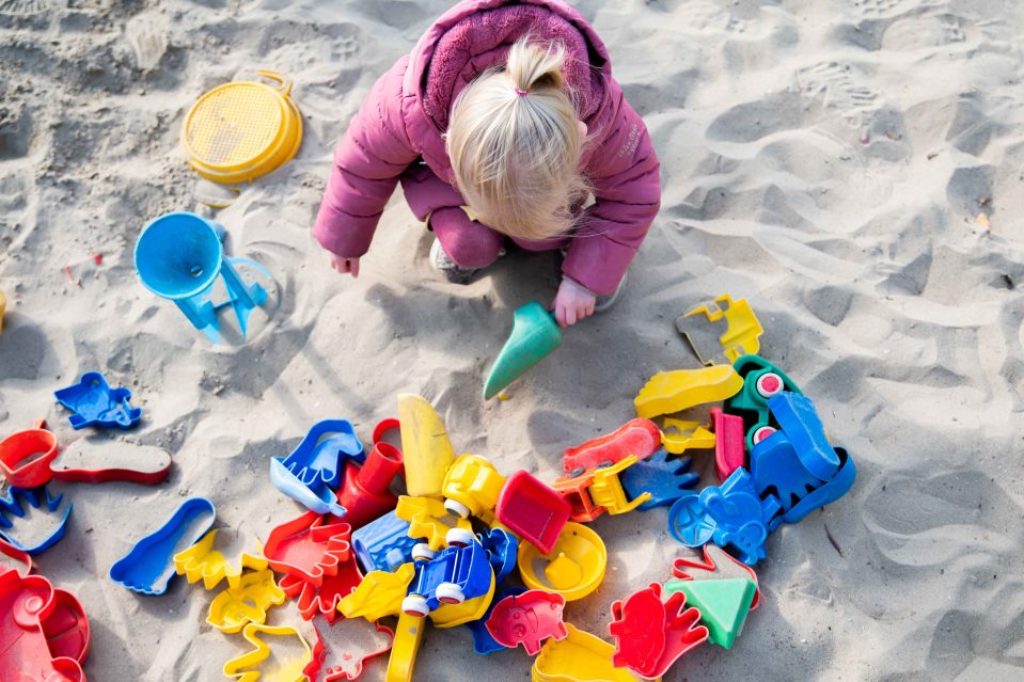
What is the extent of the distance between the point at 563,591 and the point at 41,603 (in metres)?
0.94

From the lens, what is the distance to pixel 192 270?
5.83 ft

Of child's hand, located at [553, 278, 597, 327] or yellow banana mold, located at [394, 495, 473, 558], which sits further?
child's hand, located at [553, 278, 597, 327]

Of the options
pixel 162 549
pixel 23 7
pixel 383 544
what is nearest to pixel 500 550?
pixel 383 544

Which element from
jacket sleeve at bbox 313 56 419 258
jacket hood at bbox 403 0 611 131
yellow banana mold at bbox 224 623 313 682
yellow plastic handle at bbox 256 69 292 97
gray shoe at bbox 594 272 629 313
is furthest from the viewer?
yellow plastic handle at bbox 256 69 292 97

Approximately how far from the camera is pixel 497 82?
125cm

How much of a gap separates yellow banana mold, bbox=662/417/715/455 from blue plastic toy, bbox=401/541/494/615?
43cm

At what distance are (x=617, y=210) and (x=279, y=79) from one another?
1.08 meters

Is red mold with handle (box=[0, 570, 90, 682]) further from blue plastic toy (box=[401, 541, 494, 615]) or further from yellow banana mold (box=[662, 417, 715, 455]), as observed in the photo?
yellow banana mold (box=[662, 417, 715, 455])

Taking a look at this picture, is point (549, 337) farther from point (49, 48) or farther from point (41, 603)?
point (49, 48)

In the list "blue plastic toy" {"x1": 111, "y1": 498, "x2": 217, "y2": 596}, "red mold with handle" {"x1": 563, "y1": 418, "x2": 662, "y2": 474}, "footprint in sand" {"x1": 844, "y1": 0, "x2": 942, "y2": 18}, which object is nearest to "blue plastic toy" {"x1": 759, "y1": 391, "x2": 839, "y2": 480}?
"red mold with handle" {"x1": 563, "y1": 418, "x2": 662, "y2": 474}

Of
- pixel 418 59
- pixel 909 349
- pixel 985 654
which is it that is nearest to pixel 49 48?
pixel 418 59

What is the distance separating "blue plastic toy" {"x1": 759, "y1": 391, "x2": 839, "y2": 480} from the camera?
4.82 feet

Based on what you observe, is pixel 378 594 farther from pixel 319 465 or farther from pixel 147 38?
pixel 147 38

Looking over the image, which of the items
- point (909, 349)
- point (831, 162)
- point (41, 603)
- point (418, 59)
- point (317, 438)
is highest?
point (418, 59)
